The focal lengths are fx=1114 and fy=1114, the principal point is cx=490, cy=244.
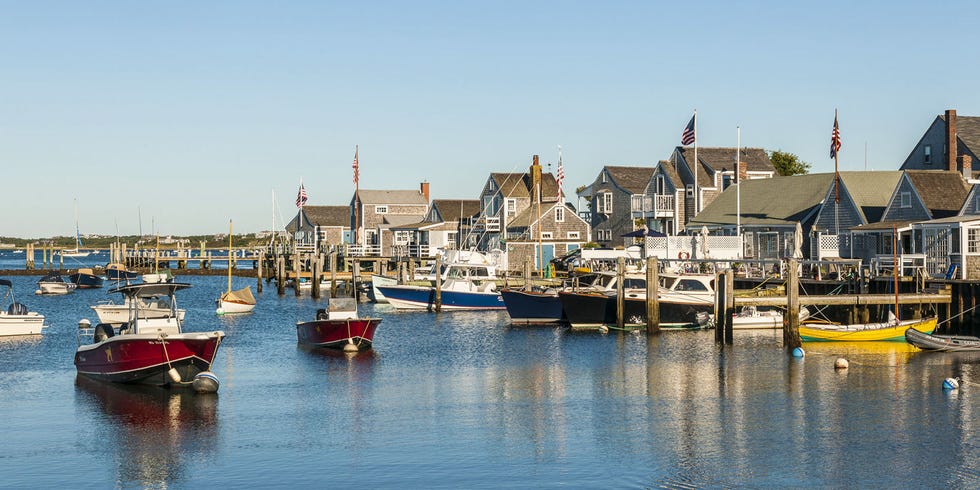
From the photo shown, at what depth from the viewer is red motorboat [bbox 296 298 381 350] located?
1767 inches

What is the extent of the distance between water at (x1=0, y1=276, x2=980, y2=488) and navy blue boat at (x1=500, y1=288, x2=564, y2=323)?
1068 cm

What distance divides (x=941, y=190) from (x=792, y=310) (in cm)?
2107

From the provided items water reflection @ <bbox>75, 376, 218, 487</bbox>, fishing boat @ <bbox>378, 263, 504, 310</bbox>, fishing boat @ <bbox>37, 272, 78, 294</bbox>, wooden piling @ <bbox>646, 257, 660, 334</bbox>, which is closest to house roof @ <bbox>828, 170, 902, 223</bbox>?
wooden piling @ <bbox>646, 257, 660, 334</bbox>

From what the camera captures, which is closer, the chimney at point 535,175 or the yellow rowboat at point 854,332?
the yellow rowboat at point 854,332

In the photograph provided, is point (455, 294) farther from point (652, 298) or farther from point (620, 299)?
point (652, 298)

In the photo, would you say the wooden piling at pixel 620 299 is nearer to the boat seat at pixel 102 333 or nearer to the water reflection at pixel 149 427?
the water reflection at pixel 149 427

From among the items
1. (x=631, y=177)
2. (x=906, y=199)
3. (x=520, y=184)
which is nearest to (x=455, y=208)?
(x=520, y=184)

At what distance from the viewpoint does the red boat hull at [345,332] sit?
44844mm

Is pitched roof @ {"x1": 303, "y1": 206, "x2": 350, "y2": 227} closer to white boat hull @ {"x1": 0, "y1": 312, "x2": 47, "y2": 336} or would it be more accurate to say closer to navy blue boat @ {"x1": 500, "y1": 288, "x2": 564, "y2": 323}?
navy blue boat @ {"x1": 500, "y1": 288, "x2": 564, "y2": 323}

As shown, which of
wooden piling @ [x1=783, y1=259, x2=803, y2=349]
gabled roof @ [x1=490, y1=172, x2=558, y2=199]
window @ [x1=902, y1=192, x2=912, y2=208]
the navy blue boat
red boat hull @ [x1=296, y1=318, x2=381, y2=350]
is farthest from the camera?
gabled roof @ [x1=490, y1=172, x2=558, y2=199]

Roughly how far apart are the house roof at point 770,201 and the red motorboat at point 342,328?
102 ft

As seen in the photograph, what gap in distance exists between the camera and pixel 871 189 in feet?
216

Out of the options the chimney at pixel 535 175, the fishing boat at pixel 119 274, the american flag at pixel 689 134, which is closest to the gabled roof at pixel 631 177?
the chimney at pixel 535 175

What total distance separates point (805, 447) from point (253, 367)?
22.0 metres
